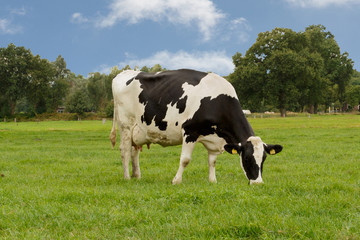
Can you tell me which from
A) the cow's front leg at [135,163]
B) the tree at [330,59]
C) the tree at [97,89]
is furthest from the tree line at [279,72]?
the cow's front leg at [135,163]

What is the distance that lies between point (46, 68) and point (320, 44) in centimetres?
7706

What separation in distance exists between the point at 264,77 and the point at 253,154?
7065 cm

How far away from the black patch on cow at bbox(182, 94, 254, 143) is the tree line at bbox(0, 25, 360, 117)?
66777mm

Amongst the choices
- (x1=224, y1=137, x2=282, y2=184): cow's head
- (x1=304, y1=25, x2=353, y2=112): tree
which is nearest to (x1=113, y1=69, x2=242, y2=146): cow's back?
A: (x1=224, y1=137, x2=282, y2=184): cow's head

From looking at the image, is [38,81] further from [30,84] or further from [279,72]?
[279,72]

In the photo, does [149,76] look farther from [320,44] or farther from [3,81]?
[3,81]

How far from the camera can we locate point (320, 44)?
299ft

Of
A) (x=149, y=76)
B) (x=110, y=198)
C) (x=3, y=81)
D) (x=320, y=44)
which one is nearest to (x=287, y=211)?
(x=110, y=198)

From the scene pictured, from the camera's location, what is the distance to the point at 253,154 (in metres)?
7.43

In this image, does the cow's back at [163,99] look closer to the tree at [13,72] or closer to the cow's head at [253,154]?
the cow's head at [253,154]

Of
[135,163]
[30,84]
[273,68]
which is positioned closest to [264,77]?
[273,68]

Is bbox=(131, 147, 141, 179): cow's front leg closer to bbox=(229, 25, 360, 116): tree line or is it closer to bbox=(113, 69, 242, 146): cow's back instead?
bbox=(113, 69, 242, 146): cow's back

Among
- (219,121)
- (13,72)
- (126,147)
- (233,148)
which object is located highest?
(13,72)

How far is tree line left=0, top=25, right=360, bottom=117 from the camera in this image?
74.4m
